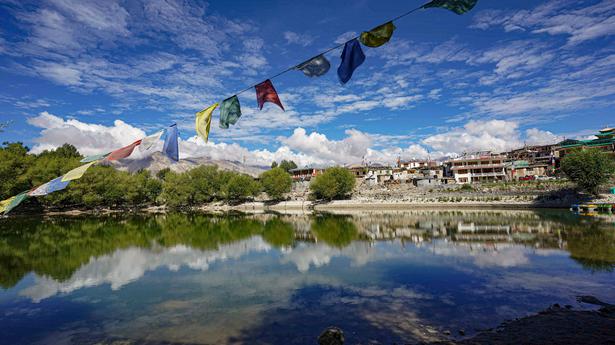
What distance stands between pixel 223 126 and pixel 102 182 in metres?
74.2

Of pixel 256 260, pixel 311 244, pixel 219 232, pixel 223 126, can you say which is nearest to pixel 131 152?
pixel 223 126

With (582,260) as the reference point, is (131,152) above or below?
above

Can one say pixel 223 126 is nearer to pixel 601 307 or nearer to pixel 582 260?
pixel 601 307

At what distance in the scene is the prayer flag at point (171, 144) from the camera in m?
10.2

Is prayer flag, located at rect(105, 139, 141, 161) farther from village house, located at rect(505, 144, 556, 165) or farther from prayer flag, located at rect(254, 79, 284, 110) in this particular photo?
village house, located at rect(505, 144, 556, 165)

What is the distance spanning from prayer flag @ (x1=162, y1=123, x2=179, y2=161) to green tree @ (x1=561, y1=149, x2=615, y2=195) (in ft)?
182

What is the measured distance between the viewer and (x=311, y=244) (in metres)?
28.8

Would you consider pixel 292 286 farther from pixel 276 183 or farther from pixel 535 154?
pixel 535 154

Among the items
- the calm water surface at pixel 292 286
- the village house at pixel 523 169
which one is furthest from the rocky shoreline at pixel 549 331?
the village house at pixel 523 169

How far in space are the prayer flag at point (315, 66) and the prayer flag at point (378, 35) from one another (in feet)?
4.00

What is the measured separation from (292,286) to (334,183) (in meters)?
58.6

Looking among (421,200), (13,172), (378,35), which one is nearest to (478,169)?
(421,200)

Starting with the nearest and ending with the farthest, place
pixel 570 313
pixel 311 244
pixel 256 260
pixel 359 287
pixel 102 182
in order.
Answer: pixel 570 313, pixel 359 287, pixel 256 260, pixel 311 244, pixel 102 182

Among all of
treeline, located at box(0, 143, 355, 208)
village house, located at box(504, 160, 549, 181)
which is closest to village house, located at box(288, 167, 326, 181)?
treeline, located at box(0, 143, 355, 208)
